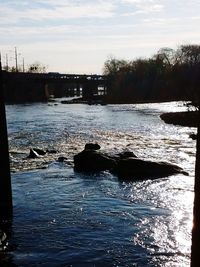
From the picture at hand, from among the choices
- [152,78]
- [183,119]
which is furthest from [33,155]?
[152,78]

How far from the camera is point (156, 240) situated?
1198 cm

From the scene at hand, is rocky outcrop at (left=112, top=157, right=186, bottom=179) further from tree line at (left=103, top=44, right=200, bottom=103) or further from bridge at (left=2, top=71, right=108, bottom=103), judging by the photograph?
bridge at (left=2, top=71, right=108, bottom=103)

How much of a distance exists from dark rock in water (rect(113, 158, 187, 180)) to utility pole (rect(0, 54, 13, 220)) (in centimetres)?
786

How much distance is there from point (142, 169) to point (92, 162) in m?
3.28

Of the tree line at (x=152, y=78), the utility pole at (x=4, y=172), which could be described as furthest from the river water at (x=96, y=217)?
the tree line at (x=152, y=78)

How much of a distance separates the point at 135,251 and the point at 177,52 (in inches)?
4856

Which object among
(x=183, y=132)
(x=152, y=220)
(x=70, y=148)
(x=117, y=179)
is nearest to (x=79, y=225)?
(x=152, y=220)

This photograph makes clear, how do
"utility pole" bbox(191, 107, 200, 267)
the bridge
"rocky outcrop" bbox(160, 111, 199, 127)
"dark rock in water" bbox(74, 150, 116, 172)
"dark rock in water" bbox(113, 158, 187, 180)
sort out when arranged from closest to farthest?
"utility pole" bbox(191, 107, 200, 267), "dark rock in water" bbox(113, 158, 187, 180), "dark rock in water" bbox(74, 150, 116, 172), "rocky outcrop" bbox(160, 111, 199, 127), the bridge

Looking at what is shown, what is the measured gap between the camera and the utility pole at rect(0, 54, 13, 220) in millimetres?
12938

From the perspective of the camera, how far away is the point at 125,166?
2147cm

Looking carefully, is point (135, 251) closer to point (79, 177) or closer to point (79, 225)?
point (79, 225)

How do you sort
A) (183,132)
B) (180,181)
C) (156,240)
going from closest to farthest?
1. (156,240)
2. (180,181)
3. (183,132)

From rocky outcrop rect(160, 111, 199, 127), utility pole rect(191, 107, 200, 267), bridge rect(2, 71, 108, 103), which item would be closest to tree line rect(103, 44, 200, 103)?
bridge rect(2, 71, 108, 103)

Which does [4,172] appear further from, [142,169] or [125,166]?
[142,169]
